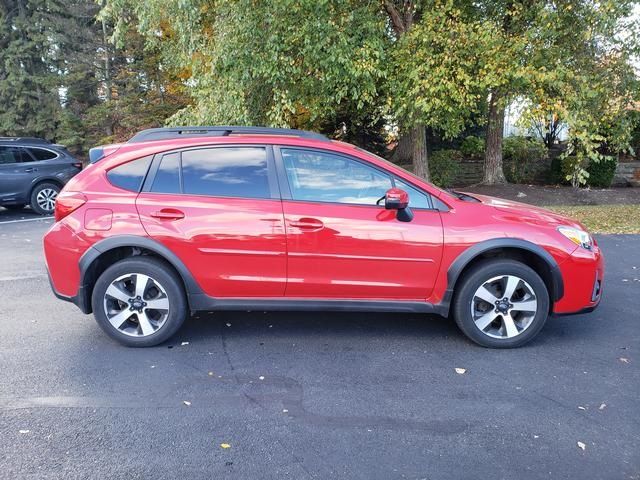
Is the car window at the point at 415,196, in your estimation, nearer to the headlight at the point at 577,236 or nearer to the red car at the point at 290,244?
the red car at the point at 290,244

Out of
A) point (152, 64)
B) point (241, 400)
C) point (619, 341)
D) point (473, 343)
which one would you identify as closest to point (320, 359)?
point (241, 400)

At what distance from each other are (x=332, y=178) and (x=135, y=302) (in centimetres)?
186

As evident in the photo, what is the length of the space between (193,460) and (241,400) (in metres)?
0.64

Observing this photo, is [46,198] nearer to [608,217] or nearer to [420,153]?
[420,153]

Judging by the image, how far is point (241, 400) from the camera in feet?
11.0

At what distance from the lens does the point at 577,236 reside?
4.17 metres

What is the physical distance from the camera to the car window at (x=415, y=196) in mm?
4113

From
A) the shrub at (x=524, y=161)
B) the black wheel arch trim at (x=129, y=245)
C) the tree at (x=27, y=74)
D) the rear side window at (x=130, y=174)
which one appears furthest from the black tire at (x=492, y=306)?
the tree at (x=27, y=74)

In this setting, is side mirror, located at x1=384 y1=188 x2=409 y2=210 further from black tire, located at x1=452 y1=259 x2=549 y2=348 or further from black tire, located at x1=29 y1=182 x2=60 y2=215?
black tire, located at x1=29 y1=182 x2=60 y2=215

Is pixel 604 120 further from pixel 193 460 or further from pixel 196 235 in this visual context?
pixel 193 460

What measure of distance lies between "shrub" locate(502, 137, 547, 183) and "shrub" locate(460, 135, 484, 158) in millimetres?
1069

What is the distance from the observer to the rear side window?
4.14 m

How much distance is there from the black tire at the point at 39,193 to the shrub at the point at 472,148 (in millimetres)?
12395

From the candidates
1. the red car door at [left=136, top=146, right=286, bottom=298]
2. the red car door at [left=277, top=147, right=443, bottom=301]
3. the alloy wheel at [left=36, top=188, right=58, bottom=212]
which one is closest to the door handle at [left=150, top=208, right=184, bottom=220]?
the red car door at [left=136, top=146, right=286, bottom=298]
